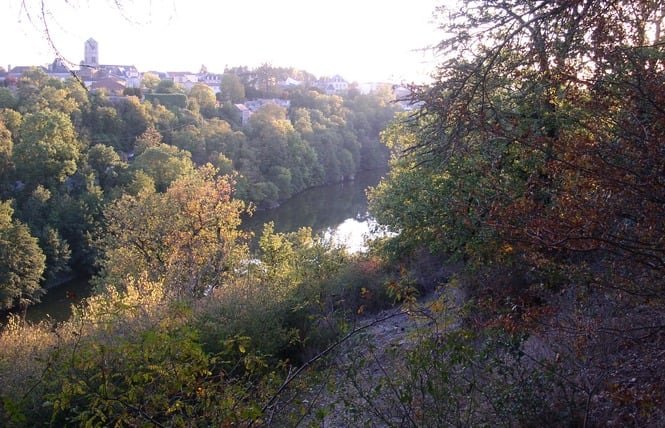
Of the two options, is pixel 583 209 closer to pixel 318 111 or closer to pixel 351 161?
pixel 351 161

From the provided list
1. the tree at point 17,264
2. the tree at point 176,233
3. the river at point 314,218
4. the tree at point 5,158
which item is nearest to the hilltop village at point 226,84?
the tree at point 5,158

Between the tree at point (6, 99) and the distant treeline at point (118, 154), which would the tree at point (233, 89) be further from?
the tree at point (6, 99)

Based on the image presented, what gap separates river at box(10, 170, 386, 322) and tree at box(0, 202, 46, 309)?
0.84 m

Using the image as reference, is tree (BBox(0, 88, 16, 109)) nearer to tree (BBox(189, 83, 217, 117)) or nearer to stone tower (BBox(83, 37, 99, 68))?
tree (BBox(189, 83, 217, 117))

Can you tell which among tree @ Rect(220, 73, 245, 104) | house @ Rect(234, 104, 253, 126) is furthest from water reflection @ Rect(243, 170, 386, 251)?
tree @ Rect(220, 73, 245, 104)

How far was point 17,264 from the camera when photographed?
22.1 m

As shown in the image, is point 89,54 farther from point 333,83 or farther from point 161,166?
point 333,83

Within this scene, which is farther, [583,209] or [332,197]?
[332,197]

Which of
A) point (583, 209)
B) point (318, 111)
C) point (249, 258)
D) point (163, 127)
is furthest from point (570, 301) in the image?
point (318, 111)

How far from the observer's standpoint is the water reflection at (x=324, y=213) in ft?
102

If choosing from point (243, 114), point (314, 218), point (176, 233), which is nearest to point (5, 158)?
point (176, 233)

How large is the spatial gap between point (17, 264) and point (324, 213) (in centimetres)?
1744

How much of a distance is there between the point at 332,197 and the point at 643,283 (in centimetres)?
3733

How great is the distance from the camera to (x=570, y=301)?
17.6 ft
